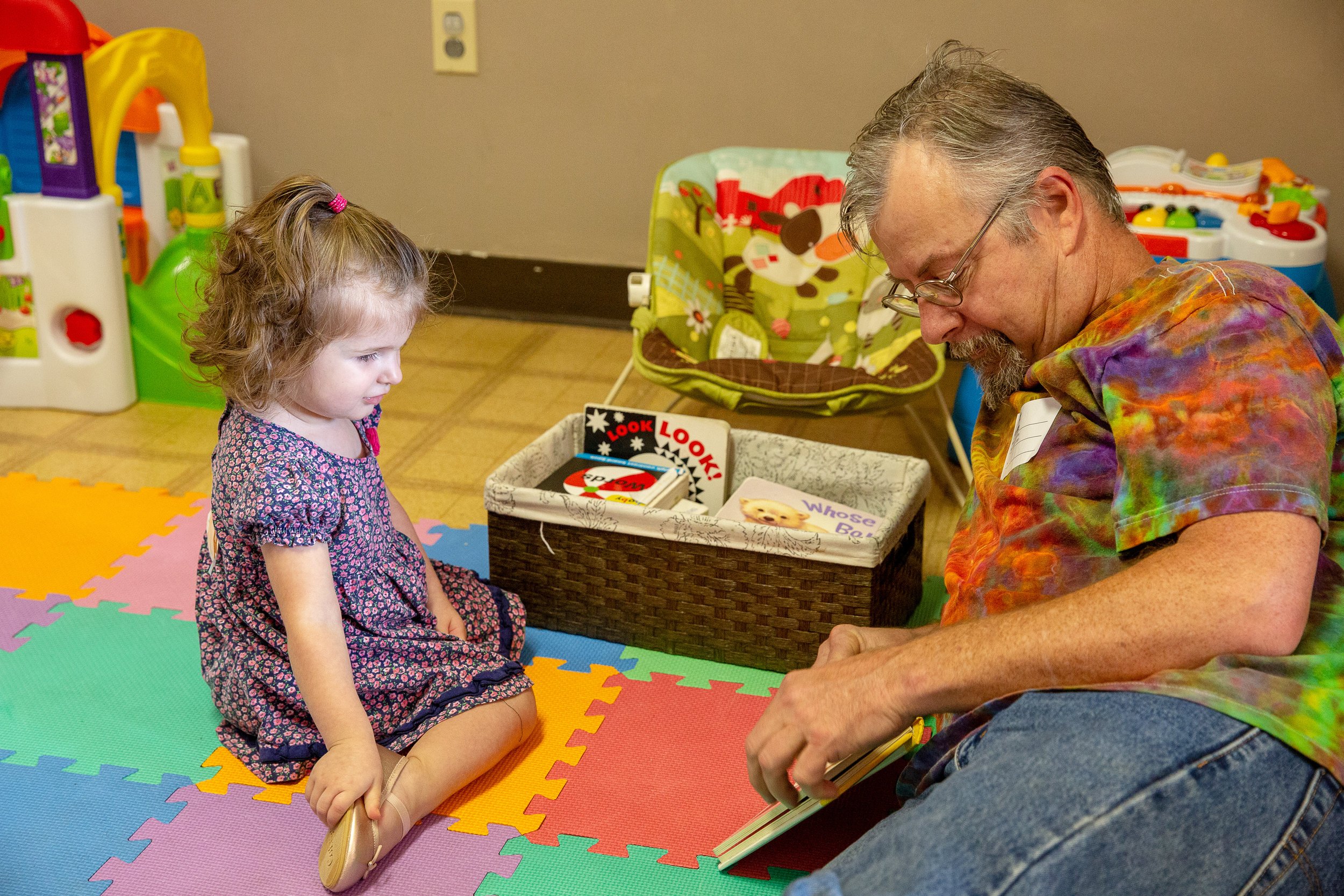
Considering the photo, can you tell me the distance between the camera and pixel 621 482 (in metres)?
1.90

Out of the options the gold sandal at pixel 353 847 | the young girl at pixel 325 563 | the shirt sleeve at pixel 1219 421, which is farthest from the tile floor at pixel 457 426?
the shirt sleeve at pixel 1219 421

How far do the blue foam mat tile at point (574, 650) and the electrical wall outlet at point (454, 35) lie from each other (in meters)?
1.97

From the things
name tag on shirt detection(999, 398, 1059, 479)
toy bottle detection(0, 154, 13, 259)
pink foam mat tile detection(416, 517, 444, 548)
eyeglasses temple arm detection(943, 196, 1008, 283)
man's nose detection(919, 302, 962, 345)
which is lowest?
pink foam mat tile detection(416, 517, 444, 548)

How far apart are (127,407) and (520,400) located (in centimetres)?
89

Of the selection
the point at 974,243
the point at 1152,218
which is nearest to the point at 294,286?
the point at 974,243

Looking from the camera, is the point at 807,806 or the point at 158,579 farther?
the point at 158,579

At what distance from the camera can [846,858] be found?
0.86 m

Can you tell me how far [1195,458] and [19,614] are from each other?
1.72 m

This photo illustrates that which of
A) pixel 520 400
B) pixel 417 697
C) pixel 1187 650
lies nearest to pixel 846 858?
pixel 1187 650

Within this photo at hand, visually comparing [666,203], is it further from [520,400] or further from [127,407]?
[127,407]

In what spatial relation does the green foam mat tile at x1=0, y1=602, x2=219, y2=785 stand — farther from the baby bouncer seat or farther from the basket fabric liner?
the baby bouncer seat

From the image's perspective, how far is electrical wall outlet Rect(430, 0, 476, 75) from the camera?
10.5 ft

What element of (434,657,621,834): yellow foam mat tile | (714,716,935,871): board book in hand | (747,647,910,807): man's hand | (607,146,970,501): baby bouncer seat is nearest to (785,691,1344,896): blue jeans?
(747,647,910,807): man's hand

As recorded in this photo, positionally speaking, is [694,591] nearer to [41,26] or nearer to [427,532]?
[427,532]
